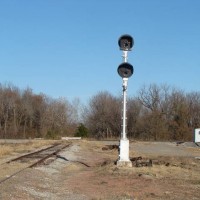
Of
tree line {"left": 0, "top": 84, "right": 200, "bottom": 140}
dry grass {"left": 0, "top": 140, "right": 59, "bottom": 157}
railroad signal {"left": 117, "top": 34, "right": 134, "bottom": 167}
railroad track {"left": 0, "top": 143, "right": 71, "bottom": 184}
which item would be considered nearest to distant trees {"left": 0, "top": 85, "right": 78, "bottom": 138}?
tree line {"left": 0, "top": 84, "right": 200, "bottom": 140}

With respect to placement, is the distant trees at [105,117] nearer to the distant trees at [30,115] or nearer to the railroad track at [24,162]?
the distant trees at [30,115]

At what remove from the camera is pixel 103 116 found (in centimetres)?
10688

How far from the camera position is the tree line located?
319 feet

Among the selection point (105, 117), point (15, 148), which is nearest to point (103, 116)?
point (105, 117)

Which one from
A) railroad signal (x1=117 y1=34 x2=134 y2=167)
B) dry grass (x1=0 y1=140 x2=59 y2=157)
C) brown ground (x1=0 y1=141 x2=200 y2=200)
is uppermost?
railroad signal (x1=117 y1=34 x2=134 y2=167)

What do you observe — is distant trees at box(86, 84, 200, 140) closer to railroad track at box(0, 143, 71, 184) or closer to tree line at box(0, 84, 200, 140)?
tree line at box(0, 84, 200, 140)

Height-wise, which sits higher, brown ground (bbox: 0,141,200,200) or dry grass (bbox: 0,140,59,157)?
dry grass (bbox: 0,140,59,157)

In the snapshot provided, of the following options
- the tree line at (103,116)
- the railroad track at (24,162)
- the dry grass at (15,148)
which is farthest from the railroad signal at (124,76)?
the tree line at (103,116)

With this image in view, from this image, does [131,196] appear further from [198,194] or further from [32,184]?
[32,184]

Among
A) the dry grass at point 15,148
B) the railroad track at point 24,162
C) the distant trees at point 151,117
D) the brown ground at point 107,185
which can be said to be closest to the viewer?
the brown ground at point 107,185

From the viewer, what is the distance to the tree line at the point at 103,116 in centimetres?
9725

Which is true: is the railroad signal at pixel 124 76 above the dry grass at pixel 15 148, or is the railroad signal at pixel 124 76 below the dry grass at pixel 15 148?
above

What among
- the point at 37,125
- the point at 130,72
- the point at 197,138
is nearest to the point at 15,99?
the point at 37,125

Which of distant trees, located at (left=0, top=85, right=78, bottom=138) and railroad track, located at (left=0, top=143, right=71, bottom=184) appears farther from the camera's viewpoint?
distant trees, located at (left=0, top=85, right=78, bottom=138)
